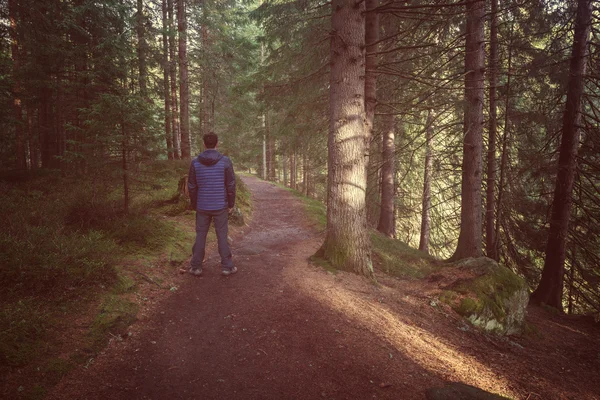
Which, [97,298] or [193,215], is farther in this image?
[193,215]

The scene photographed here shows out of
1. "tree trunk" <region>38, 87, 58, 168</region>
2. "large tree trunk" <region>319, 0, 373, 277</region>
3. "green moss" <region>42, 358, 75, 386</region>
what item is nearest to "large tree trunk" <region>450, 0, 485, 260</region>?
"large tree trunk" <region>319, 0, 373, 277</region>

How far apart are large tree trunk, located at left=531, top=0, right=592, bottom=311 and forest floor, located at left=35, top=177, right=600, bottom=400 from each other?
270cm

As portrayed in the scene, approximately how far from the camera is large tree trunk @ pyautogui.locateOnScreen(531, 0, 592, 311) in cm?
770

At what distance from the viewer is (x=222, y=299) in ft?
16.1

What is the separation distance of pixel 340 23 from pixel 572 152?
7.76m

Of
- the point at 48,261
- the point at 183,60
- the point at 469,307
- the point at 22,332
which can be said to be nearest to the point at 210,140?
the point at 48,261

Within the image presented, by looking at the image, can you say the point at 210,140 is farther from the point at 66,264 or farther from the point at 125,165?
the point at 125,165

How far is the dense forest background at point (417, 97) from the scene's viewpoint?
23.2 ft

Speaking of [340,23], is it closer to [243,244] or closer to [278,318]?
[278,318]

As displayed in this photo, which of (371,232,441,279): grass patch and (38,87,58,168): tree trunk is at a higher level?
(38,87,58,168): tree trunk

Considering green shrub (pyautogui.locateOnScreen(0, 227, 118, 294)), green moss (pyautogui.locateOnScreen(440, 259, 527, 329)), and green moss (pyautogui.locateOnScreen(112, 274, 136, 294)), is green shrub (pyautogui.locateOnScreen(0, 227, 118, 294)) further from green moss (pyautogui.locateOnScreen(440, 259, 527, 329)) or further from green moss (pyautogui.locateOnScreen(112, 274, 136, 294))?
green moss (pyautogui.locateOnScreen(440, 259, 527, 329))

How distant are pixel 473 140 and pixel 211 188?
761 cm

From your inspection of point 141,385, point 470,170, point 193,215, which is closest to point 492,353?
point 141,385

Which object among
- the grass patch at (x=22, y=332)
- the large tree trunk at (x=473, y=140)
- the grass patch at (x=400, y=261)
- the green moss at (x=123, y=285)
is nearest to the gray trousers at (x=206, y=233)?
the green moss at (x=123, y=285)
